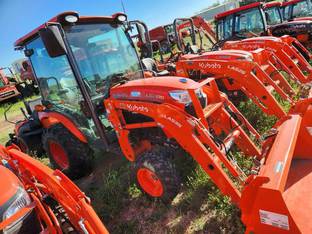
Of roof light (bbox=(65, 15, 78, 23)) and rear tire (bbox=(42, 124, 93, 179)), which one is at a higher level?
roof light (bbox=(65, 15, 78, 23))

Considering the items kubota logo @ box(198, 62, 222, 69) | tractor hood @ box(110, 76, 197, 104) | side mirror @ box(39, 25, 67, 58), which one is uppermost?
side mirror @ box(39, 25, 67, 58)

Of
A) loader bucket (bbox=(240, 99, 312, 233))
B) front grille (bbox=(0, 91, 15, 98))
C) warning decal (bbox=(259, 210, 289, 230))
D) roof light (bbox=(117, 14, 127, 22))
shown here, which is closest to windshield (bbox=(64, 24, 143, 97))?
Result: roof light (bbox=(117, 14, 127, 22))

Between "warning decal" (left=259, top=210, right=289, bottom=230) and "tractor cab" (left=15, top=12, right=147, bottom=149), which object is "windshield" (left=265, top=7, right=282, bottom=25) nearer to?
"tractor cab" (left=15, top=12, right=147, bottom=149)

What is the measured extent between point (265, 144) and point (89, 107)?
7.28 ft

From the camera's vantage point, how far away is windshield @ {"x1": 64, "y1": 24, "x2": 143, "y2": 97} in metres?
3.68

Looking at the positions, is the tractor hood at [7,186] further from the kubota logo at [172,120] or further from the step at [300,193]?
the step at [300,193]

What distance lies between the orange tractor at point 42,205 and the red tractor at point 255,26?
8019mm

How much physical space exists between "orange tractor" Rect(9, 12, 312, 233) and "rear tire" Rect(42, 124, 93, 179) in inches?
0.6

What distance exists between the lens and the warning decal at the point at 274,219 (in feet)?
5.65

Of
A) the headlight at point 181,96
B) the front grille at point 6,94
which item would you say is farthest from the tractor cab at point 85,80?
the front grille at point 6,94

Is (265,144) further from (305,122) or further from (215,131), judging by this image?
(215,131)

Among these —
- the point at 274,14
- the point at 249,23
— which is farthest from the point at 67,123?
the point at 274,14

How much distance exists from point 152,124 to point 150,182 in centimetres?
70

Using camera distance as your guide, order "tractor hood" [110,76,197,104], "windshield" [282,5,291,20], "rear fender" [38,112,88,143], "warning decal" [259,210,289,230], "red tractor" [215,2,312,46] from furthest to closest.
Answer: "windshield" [282,5,291,20], "red tractor" [215,2,312,46], "rear fender" [38,112,88,143], "tractor hood" [110,76,197,104], "warning decal" [259,210,289,230]
